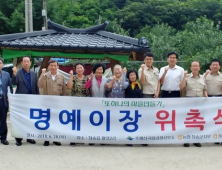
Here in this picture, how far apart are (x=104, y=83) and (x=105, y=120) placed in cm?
72

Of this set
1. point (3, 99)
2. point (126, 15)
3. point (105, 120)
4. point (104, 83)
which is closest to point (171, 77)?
point (104, 83)

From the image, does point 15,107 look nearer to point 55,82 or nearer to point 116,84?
point 55,82

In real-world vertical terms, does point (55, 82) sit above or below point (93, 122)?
above

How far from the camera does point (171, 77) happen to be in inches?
283

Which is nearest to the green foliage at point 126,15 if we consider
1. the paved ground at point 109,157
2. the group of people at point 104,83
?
the group of people at point 104,83

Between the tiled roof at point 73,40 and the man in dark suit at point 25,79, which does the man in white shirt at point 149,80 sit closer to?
the tiled roof at point 73,40

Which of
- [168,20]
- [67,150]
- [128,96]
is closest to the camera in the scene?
[67,150]

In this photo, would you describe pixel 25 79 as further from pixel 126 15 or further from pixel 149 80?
pixel 126 15

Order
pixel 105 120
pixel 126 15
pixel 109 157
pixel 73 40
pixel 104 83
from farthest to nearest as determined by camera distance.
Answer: pixel 126 15 < pixel 73 40 < pixel 104 83 < pixel 105 120 < pixel 109 157

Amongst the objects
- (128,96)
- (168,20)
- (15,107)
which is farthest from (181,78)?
(168,20)

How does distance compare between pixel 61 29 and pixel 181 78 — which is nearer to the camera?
pixel 181 78

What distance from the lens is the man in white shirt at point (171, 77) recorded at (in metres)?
7.19

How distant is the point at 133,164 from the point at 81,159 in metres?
0.89

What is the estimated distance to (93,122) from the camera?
6.89m
